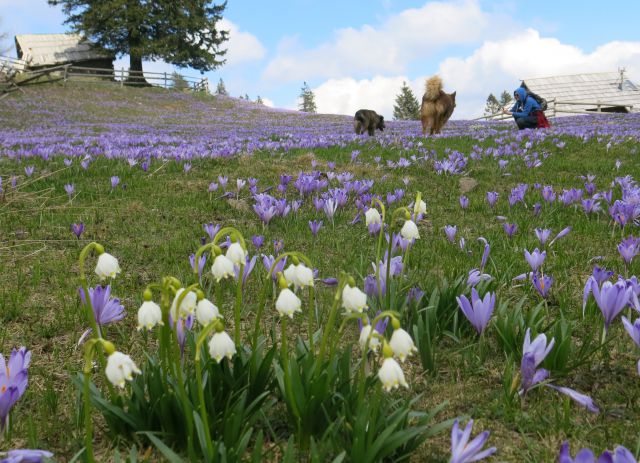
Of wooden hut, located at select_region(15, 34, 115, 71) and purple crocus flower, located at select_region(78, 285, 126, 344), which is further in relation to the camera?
wooden hut, located at select_region(15, 34, 115, 71)

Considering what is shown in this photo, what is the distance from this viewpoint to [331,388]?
1847 millimetres

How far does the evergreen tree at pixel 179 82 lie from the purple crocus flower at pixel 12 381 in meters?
51.1

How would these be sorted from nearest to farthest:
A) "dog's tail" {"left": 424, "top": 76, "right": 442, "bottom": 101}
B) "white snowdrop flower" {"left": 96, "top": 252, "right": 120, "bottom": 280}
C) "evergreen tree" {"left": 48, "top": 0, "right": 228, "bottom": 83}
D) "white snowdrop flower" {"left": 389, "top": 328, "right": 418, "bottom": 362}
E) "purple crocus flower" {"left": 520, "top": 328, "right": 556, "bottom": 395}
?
"white snowdrop flower" {"left": 389, "top": 328, "right": 418, "bottom": 362} < "white snowdrop flower" {"left": 96, "top": 252, "right": 120, "bottom": 280} < "purple crocus flower" {"left": 520, "top": 328, "right": 556, "bottom": 395} < "dog's tail" {"left": 424, "top": 76, "right": 442, "bottom": 101} < "evergreen tree" {"left": 48, "top": 0, "right": 228, "bottom": 83}

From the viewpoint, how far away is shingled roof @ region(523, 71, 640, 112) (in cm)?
5366

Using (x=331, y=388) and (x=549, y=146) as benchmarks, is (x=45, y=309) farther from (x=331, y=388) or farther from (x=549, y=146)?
(x=549, y=146)

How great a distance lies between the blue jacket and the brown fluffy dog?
2.66 metres

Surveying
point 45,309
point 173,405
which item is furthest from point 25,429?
point 45,309

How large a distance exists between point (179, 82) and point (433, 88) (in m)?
41.9

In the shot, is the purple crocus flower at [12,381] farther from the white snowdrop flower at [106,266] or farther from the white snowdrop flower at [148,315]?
the white snowdrop flower at [148,315]

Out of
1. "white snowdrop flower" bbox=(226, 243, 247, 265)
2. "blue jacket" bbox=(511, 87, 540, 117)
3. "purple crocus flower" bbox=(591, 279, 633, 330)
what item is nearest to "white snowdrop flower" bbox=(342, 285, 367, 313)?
"white snowdrop flower" bbox=(226, 243, 247, 265)

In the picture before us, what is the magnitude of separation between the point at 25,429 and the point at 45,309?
144cm

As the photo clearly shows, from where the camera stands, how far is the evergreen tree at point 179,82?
49.7m

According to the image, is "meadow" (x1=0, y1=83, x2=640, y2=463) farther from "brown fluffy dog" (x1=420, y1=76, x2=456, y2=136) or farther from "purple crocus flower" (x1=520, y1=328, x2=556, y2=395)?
"brown fluffy dog" (x1=420, y1=76, x2=456, y2=136)

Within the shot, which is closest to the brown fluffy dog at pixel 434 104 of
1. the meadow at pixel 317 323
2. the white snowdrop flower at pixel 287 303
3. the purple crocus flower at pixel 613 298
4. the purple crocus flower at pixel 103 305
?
the meadow at pixel 317 323
